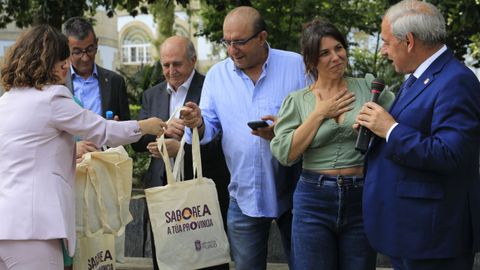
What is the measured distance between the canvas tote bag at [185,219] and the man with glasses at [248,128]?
0.14 meters

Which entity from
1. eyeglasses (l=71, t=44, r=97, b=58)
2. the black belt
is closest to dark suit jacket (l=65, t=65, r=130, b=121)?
eyeglasses (l=71, t=44, r=97, b=58)

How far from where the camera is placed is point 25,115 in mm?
3340

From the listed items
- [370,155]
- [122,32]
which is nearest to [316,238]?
[370,155]

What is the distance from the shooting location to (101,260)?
394 cm

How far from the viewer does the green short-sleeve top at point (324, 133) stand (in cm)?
347

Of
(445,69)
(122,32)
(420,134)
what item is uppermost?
(445,69)

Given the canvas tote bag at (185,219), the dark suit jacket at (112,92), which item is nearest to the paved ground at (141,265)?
the dark suit jacket at (112,92)

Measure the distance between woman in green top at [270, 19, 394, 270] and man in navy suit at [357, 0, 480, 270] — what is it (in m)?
0.38

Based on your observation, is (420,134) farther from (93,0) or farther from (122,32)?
(122,32)

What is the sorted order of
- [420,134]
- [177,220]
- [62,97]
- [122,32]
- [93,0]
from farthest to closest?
[122,32] < [93,0] < [177,220] < [62,97] < [420,134]

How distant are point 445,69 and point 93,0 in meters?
5.28

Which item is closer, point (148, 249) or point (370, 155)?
point (370, 155)

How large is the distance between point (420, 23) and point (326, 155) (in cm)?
88

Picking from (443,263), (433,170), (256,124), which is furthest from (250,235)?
(433,170)
